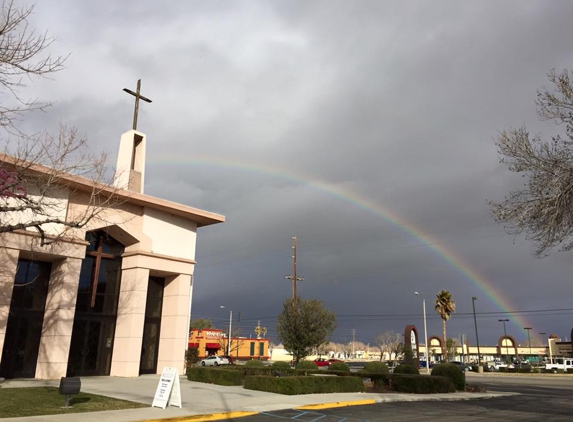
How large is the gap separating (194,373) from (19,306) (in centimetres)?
969

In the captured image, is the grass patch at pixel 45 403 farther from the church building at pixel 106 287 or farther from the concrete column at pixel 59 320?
the church building at pixel 106 287

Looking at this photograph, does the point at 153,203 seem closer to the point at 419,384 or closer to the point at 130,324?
the point at 130,324

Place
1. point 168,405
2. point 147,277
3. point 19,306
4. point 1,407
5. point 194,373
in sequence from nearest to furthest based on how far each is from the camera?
1. point 1,407
2. point 168,405
3. point 19,306
4. point 194,373
5. point 147,277

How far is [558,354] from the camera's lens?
105 metres

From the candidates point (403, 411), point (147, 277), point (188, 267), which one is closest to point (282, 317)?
point (188, 267)

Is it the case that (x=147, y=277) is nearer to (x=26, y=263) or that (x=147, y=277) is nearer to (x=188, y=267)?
(x=188, y=267)

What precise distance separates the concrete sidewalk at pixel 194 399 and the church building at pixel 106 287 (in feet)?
8.50

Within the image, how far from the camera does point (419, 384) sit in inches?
928

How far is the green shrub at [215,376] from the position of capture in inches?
914

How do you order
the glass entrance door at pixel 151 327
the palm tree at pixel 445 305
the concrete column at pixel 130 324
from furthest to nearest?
the palm tree at pixel 445 305
the glass entrance door at pixel 151 327
the concrete column at pixel 130 324

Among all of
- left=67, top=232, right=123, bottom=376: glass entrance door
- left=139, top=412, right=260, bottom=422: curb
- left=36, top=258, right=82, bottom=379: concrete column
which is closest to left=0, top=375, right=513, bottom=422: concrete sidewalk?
left=139, top=412, right=260, bottom=422: curb

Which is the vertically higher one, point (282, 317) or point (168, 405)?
point (282, 317)

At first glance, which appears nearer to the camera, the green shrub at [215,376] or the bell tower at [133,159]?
the green shrub at [215,376]

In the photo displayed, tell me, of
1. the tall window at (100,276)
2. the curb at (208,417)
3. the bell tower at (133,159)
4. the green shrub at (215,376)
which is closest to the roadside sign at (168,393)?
the curb at (208,417)
